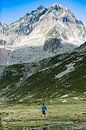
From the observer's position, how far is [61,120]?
67312 millimetres

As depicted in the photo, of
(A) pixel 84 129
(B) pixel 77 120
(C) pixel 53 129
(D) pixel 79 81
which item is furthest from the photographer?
(D) pixel 79 81

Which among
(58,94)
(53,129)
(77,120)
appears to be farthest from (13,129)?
(58,94)

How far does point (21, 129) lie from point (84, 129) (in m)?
9.53

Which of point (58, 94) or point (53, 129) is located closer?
point (53, 129)

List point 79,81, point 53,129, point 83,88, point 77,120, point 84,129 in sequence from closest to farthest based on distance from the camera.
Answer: point 84,129 → point 53,129 → point 77,120 → point 83,88 → point 79,81

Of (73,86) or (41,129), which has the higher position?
(73,86)

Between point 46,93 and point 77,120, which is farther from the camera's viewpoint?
point 46,93

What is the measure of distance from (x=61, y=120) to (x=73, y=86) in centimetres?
12012

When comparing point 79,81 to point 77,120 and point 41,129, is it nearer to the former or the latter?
point 77,120

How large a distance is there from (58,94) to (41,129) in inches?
4943

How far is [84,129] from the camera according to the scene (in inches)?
1919

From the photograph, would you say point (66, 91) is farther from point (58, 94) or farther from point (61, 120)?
point (61, 120)

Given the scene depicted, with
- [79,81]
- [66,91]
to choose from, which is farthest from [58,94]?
[79,81]

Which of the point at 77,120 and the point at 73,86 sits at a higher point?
the point at 73,86
